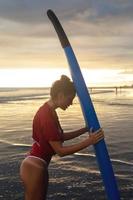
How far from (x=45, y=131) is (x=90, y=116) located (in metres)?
0.62

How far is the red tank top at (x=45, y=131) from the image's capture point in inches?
200

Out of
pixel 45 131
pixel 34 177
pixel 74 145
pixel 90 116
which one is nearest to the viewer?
pixel 74 145

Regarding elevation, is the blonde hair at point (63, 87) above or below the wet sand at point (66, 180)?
above

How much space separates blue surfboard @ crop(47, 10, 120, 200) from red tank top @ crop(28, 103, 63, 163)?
1.37ft

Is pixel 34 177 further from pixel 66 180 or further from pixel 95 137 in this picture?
pixel 66 180

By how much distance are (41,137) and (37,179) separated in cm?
52

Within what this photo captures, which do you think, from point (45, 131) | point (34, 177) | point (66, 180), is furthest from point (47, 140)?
point (66, 180)

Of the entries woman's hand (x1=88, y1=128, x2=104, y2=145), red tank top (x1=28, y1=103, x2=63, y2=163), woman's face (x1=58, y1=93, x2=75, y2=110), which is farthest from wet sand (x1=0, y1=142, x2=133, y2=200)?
woman's face (x1=58, y1=93, x2=75, y2=110)

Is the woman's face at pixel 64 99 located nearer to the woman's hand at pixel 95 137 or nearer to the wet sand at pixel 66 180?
the woman's hand at pixel 95 137

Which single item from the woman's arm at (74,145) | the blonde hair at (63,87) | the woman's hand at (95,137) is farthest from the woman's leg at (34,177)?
the blonde hair at (63,87)

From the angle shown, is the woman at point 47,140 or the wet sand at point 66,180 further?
the wet sand at point 66,180

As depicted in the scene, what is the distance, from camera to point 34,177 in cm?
525

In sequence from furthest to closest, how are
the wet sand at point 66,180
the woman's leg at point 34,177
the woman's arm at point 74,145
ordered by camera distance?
1. the wet sand at point 66,180
2. the woman's leg at point 34,177
3. the woman's arm at point 74,145

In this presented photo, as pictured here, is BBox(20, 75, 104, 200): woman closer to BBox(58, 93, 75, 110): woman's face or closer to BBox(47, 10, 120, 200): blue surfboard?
BBox(58, 93, 75, 110): woman's face
